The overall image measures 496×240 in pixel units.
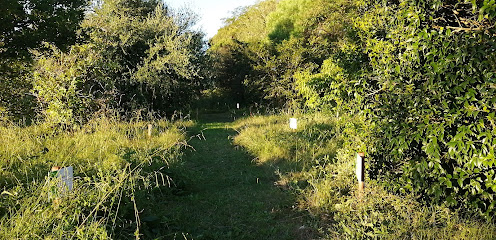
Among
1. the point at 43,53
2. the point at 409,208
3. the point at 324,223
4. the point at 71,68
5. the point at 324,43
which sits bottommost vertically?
the point at 324,223

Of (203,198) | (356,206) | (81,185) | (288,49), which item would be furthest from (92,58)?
(288,49)

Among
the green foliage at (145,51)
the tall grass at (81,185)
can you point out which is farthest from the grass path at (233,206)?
the green foliage at (145,51)

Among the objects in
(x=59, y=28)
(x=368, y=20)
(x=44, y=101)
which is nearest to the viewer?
(x=368, y=20)

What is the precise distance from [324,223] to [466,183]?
1624mm

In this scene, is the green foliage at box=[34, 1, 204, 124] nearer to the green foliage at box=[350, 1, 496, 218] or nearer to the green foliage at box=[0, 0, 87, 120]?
the green foliage at box=[0, 0, 87, 120]

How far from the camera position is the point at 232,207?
5152 millimetres

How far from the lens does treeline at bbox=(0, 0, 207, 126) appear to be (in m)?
9.06

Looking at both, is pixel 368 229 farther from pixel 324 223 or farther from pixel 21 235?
pixel 21 235

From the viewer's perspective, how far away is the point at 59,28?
10.6 meters

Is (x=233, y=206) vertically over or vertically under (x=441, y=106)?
under

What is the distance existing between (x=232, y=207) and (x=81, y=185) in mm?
2254

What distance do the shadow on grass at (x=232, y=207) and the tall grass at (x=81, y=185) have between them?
424 mm

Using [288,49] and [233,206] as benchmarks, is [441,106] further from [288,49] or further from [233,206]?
[288,49]

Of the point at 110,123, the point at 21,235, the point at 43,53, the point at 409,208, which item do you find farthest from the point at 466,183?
the point at 43,53
